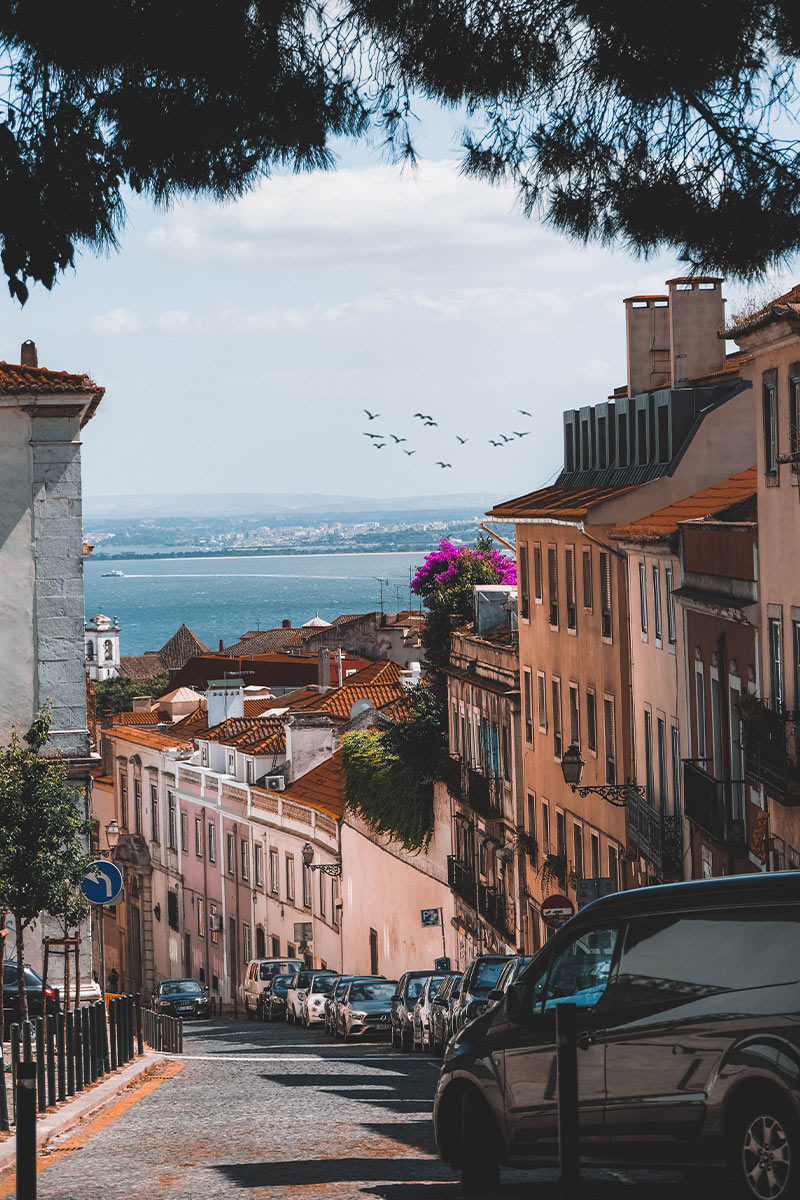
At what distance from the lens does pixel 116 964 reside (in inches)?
3253

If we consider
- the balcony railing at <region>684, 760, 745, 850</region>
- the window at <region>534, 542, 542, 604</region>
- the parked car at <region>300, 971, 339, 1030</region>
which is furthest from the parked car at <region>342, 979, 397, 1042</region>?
the window at <region>534, 542, 542, 604</region>

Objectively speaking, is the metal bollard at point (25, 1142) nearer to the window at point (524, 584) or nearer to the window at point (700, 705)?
the window at point (700, 705)

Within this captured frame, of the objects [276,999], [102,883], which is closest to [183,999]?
[276,999]

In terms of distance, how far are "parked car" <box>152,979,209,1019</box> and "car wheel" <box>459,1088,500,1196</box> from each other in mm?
40276

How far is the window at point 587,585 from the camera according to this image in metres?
45.4

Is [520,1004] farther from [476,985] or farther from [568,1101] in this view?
[476,985]

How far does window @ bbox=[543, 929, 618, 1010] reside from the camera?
1153cm

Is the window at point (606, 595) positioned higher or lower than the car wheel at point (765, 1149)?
higher

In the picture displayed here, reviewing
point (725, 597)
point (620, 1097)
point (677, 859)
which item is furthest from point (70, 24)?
point (677, 859)

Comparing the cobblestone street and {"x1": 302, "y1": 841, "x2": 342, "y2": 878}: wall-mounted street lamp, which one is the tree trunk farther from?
{"x1": 302, "y1": 841, "x2": 342, "y2": 878}: wall-mounted street lamp

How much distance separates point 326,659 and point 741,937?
80.1m

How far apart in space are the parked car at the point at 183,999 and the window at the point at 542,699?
40.4ft

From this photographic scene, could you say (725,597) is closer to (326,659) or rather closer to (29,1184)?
(29,1184)

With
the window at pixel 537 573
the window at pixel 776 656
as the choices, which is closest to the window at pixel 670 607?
the window at pixel 776 656
